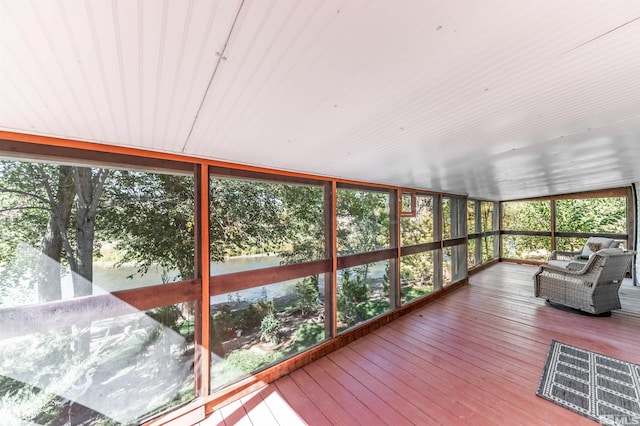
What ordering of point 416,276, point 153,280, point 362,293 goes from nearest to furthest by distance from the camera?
point 153,280, point 362,293, point 416,276

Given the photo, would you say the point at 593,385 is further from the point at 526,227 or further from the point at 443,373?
the point at 526,227

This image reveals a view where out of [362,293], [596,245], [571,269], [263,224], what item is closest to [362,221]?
[362,293]

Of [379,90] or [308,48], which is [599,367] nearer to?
[379,90]

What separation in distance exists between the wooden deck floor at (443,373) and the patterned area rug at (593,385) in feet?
0.34

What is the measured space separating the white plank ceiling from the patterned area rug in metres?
2.17

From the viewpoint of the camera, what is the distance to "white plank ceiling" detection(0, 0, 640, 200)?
65cm

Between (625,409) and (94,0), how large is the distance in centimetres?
380

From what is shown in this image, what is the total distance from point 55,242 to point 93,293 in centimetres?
40

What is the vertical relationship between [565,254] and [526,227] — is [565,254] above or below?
below

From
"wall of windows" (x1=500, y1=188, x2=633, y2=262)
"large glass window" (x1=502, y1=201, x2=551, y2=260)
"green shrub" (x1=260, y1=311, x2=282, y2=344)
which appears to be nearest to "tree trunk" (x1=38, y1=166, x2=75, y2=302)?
"green shrub" (x1=260, y1=311, x2=282, y2=344)

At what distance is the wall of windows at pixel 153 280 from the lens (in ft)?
4.65

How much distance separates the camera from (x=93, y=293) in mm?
1561

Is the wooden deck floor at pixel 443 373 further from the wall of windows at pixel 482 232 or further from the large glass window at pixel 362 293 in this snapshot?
the wall of windows at pixel 482 232

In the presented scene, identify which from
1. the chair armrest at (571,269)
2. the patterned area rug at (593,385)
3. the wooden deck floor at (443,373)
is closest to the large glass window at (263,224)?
the wooden deck floor at (443,373)
